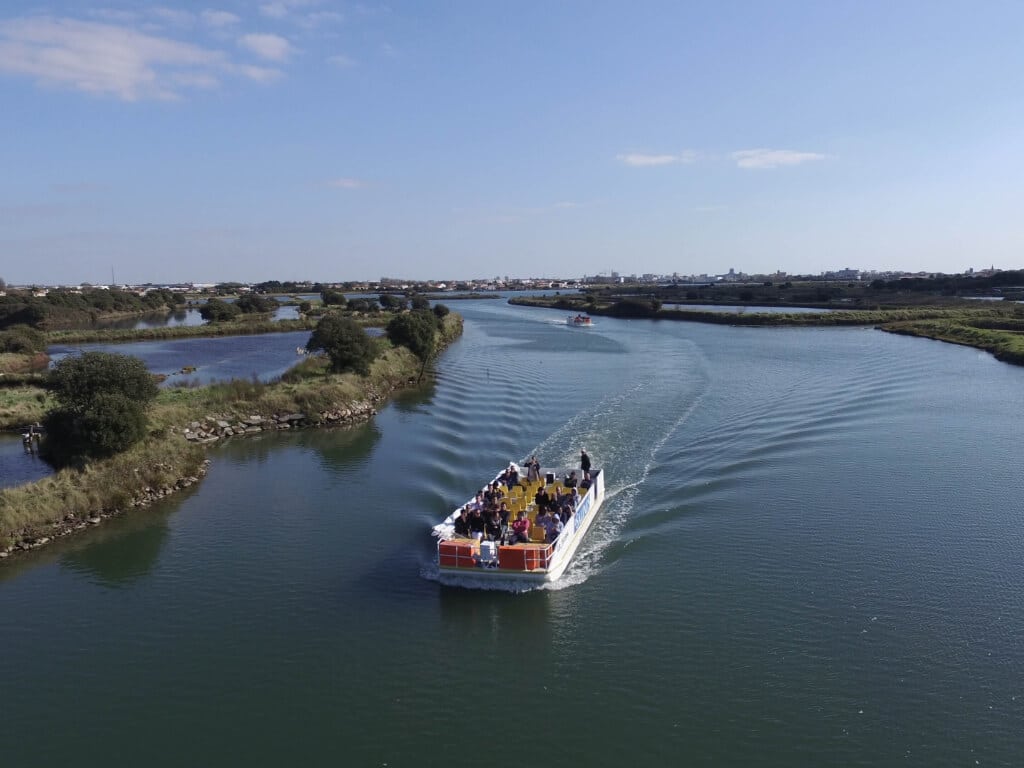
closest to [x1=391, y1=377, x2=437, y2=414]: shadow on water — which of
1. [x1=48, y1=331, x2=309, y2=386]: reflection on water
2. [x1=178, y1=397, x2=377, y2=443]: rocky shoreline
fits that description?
[x1=178, y1=397, x2=377, y2=443]: rocky shoreline

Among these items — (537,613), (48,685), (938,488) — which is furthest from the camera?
(938,488)

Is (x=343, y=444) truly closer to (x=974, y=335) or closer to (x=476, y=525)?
(x=476, y=525)

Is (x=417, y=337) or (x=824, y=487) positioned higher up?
(x=417, y=337)

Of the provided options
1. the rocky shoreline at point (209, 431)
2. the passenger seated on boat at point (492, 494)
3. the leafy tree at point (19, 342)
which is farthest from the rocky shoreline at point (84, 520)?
the leafy tree at point (19, 342)

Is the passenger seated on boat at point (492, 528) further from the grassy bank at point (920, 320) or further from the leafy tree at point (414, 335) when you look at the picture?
the grassy bank at point (920, 320)

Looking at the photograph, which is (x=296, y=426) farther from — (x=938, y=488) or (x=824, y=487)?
(x=938, y=488)

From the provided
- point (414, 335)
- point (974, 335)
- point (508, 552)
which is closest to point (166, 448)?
point (508, 552)

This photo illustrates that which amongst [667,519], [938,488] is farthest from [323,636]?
[938,488]

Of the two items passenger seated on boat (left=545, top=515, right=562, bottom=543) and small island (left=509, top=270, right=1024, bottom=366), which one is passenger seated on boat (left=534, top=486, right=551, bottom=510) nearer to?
passenger seated on boat (left=545, top=515, right=562, bottom=543)
